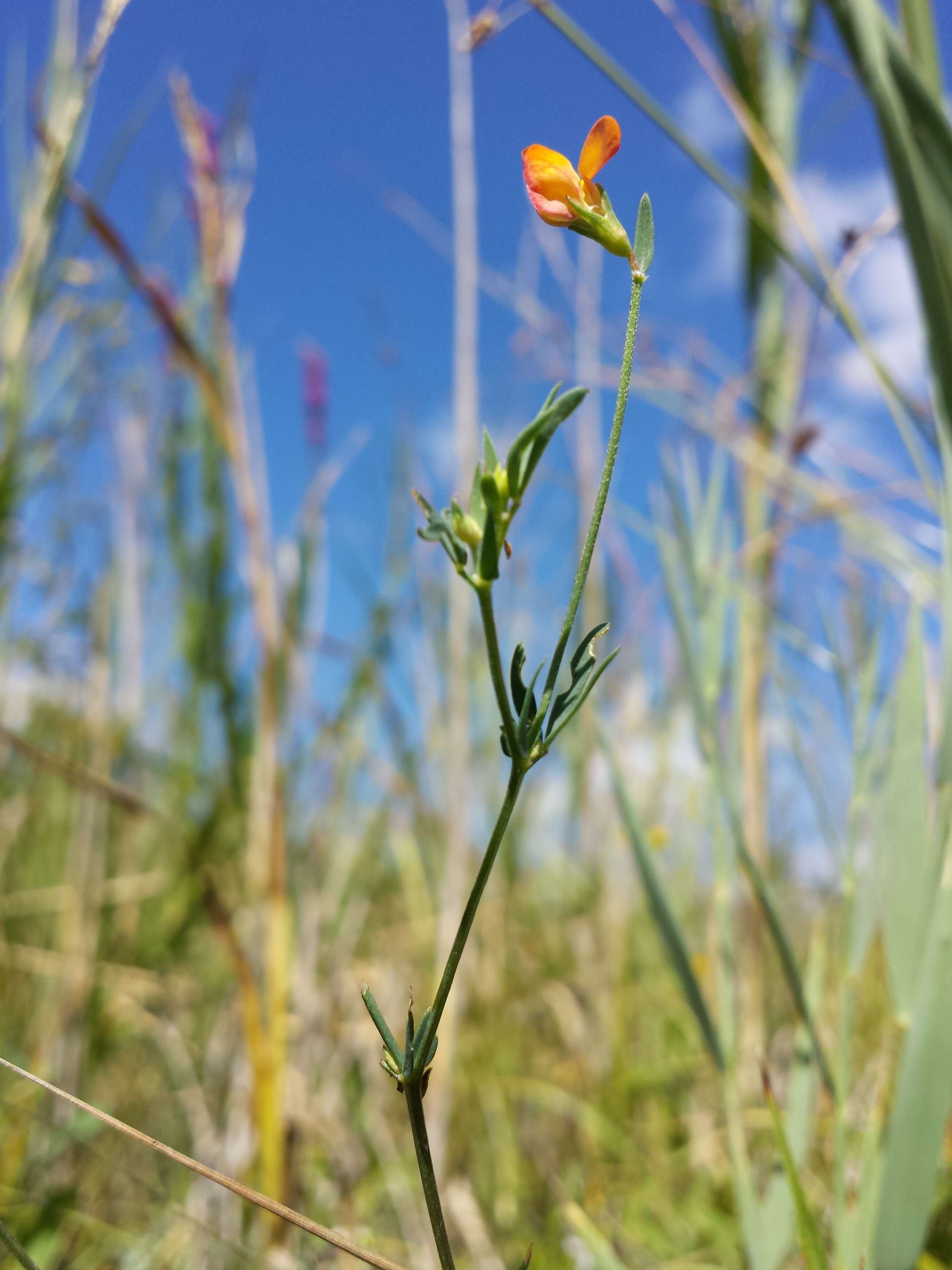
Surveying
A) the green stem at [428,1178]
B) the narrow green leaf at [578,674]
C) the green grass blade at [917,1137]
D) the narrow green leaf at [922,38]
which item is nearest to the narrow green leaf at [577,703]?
the narrow green leaf at [578,674]

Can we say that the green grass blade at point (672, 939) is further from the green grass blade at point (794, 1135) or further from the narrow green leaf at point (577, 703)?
the narrow green leaf at point (577, 703)

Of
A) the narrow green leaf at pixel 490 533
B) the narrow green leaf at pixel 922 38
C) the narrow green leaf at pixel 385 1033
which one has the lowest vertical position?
the narrow green leaf at pixel 385 1033

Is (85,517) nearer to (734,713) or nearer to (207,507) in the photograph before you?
(207,507)

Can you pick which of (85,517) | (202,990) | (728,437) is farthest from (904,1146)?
(85,517)

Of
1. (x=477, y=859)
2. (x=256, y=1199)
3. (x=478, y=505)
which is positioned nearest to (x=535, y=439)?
(x=478, y=505)

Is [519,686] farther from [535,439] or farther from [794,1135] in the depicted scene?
[794,1135]

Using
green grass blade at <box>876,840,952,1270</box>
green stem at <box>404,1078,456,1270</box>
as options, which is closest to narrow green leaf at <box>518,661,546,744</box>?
green stem at <box>404,1078,456,1270</box>

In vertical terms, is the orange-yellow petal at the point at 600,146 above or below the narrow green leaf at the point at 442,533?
above
